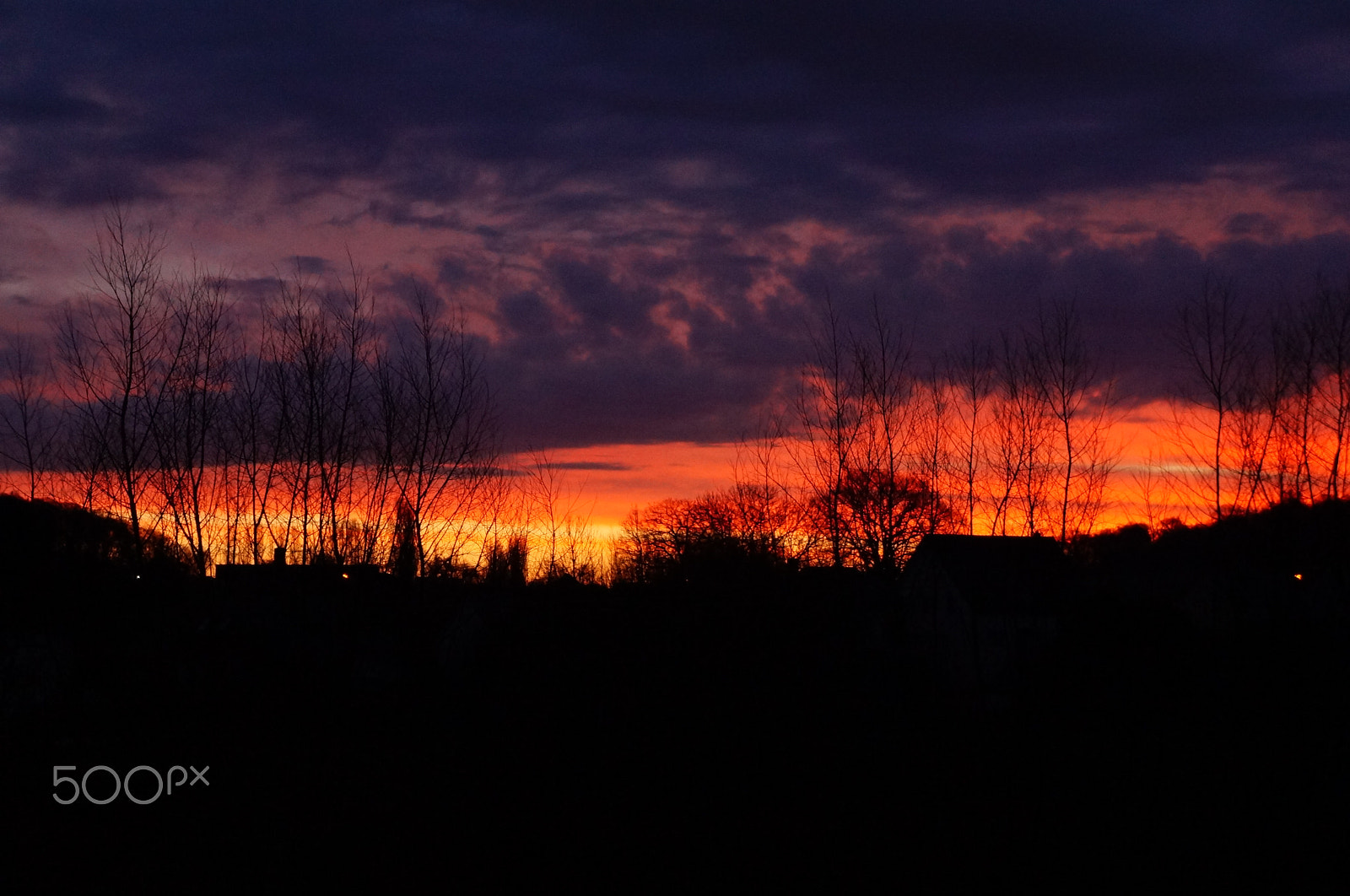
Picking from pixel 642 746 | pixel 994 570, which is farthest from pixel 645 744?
pixel 994 570

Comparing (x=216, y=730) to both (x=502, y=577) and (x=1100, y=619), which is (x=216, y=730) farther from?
(x=1100, y=619)

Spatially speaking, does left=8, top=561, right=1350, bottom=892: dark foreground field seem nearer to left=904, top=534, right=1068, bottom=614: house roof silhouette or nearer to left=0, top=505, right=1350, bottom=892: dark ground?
left=0, top=505, right=1350, bottom=892: dark ground

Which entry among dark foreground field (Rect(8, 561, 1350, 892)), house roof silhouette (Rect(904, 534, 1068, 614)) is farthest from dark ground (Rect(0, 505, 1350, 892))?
house roof silhouette (Rect(904, 534, 1068, 614))

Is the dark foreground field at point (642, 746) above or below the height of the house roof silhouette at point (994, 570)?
below

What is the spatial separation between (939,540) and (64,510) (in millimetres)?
14851

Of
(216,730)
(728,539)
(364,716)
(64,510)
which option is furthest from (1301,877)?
(64,510)

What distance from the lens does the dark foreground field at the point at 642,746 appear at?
23.2 feet

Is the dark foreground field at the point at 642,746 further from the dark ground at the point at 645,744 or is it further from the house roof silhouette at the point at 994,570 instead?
the house roof silhouette at the point at 994,570

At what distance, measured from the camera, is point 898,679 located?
10750mm

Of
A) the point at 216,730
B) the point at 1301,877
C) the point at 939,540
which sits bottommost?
the point at 1301,877

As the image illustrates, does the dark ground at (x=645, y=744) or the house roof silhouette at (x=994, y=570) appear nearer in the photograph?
the dark ground at (x=645, y=744)

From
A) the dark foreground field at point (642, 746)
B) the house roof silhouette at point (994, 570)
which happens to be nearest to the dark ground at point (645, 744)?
the dark foreground field at point (642, 746)

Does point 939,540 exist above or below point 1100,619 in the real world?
above

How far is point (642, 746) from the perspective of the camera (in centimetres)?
921
